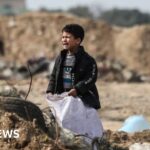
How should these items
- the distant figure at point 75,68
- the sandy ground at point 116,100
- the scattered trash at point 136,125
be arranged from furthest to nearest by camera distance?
the sandy ground at point 116,100, the scattered trash at point 136,125, the distant figure at point 75,68

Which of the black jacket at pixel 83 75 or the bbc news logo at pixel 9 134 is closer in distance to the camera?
the bbc news logo at pixel 9 134

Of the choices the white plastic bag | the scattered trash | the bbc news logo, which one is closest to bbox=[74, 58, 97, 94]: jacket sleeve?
the white plastic bag

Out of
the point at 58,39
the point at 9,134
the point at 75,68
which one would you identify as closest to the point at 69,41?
the point at 75,68

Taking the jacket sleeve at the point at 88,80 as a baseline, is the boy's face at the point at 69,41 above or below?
above

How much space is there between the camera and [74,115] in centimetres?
727

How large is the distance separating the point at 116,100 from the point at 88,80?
1407 centimetres

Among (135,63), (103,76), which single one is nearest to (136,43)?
(135,63)

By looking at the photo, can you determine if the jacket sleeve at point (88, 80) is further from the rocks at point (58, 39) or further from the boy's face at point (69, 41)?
the rocks at point (58, 39)

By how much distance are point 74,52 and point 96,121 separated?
76 centimetres

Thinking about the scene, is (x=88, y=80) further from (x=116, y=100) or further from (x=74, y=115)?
(x=116, y=100)

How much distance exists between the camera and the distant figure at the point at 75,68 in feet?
24.2

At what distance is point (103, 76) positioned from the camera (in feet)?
105

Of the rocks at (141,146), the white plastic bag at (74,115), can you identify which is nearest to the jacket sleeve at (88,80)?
the white plastic bag at (74,115)

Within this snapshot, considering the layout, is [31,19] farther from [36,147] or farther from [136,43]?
[36,147]
